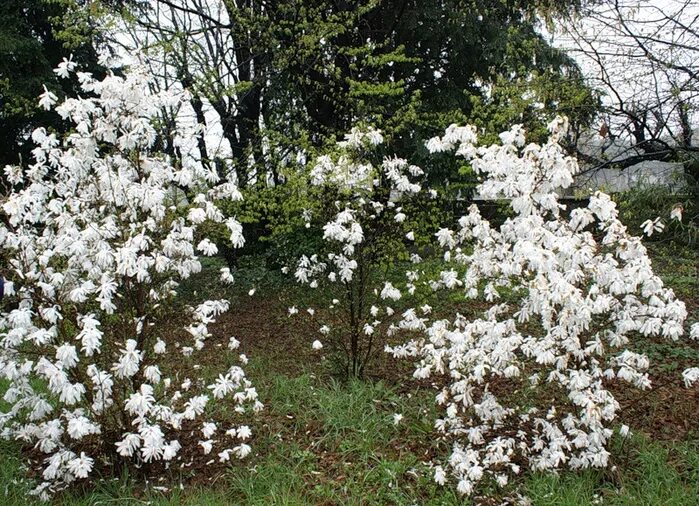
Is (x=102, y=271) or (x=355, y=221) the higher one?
(x=355, y=221)

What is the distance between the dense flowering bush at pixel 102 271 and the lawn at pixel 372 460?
0.75 ft

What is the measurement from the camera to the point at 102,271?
354 cm

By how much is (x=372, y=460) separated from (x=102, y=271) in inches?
84.8

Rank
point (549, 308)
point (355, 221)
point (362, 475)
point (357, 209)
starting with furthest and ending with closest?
1. point (357, 209)
2. point (355, 221)
3. point (362, 475)
4. point (549, 308)

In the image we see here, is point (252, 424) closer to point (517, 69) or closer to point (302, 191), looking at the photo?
point (302, 191)

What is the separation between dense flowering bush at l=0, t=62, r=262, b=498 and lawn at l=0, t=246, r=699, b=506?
230mm

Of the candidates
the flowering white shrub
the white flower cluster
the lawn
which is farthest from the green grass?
the white flower cluster

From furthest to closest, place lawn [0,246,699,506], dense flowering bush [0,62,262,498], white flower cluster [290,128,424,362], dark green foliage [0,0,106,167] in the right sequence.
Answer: dark green foliage [0,0,106,167], white flower cluster [290,128,424,362], lawn [0,246,699,506], dense flowering bush [0,62,262,498]

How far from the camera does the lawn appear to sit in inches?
138

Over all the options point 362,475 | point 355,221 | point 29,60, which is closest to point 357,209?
point 355,221

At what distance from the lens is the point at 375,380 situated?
17.9ft

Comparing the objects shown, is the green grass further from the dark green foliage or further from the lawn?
the dark green foliage

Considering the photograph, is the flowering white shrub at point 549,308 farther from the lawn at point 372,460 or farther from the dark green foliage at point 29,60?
the dark green foliage at point 29,60

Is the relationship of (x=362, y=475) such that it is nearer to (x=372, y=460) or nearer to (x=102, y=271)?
(x=372, y=460)
